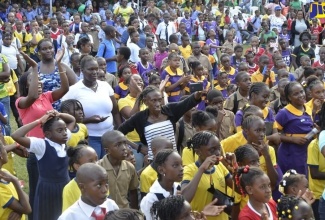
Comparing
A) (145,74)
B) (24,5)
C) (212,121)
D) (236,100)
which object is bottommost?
(24,5)

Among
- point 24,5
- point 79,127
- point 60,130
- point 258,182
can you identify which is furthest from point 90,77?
point 24,5

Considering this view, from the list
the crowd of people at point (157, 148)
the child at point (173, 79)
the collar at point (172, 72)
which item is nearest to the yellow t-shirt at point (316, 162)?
the crowd of people at point (157, 148)

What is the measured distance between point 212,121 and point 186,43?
28.0ft

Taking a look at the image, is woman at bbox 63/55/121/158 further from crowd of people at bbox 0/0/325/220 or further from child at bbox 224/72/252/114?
child at bbox 224/72/252/114

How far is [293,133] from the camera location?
6652 mm

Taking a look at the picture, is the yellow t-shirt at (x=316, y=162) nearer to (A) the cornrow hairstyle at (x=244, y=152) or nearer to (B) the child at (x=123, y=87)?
(A) the cornrow hairstyle at (x=244, y=152)

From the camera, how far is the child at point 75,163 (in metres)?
4.86

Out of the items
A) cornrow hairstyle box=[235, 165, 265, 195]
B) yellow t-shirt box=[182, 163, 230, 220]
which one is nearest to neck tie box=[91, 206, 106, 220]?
yellow t-shirt box=[182, 163, 230, 220]

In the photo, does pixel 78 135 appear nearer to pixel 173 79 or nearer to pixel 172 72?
pixel 173 79

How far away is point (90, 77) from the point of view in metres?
6.92

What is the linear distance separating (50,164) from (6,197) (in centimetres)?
82

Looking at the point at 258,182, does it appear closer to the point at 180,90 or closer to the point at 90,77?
the point at 90,77

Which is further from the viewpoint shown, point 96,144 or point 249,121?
point 96,144

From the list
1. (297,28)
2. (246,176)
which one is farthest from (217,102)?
(297,28)
